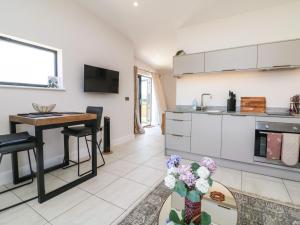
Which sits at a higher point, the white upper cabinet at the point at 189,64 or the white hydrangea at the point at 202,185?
the white upper cabinet at the point at 189,64

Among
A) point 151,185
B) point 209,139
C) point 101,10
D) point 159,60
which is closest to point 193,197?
point 151,185

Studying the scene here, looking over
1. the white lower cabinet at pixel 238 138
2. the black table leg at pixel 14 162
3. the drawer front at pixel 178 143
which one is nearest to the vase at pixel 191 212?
the white lower cabinet at pixel 238 138

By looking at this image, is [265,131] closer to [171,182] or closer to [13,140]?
[171,182]

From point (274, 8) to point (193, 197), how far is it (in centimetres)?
323

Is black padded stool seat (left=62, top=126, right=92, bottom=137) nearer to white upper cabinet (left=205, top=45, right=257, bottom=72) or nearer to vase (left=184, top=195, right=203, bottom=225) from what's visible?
vase (left=184, top=195, right=203, bottom=225)

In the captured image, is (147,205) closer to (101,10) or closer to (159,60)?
(101,10)

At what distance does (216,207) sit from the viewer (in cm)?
116

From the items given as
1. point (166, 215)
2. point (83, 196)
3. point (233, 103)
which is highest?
point (233, 103)

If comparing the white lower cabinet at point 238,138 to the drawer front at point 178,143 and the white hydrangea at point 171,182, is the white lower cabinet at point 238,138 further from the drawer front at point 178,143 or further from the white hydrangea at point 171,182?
the white hydrangea at point 171,182

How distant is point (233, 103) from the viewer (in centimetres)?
287

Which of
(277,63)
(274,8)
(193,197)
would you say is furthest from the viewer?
(274,8)

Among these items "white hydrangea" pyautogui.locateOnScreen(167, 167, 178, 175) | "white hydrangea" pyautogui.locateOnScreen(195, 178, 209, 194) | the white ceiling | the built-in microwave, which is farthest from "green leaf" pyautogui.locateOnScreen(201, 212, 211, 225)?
the white ceiling

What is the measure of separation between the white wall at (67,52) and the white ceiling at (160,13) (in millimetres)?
259

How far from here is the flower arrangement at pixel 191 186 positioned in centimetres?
86
